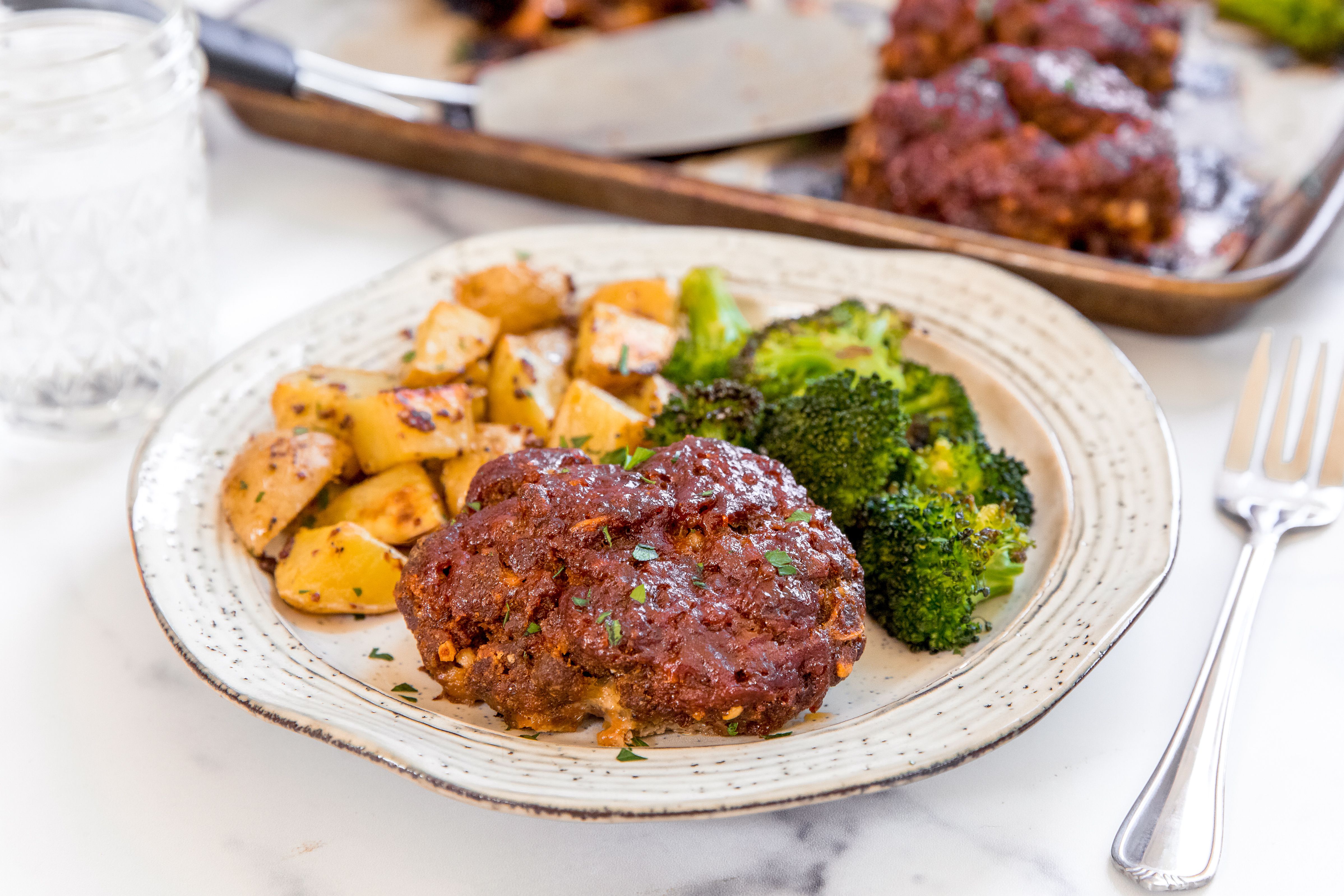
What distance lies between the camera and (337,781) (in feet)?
7.32

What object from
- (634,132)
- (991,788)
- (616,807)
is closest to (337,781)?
(616,807)

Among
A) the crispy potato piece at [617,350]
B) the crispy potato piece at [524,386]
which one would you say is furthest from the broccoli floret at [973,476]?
the crispy potato piece at [524,386]

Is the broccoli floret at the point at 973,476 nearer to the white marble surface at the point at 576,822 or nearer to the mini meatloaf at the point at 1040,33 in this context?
the white marble surface at the point at 576,822

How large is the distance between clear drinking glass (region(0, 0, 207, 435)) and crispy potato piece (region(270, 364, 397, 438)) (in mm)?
796

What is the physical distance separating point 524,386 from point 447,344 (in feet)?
0.72

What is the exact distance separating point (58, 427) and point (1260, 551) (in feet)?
10.5

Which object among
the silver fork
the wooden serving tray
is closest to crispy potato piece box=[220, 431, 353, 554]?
the wooden serving tray

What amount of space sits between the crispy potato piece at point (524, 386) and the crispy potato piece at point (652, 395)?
0.61 feet

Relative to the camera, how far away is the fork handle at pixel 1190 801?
196 centimetres

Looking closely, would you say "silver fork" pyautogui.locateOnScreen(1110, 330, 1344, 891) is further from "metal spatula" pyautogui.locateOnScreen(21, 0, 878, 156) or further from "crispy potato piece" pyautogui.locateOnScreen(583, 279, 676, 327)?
"metal spatula" pyautogui.locateOnScreen(21, 0, 878, 156)

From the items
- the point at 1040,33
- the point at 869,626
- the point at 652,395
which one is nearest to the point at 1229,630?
the point at 869,626

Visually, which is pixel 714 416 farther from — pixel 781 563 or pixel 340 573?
pixel 340 573

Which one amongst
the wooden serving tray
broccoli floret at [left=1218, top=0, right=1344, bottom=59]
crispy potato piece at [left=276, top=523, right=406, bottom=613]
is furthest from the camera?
broccoli floret at [left=1218, top=0, right=1344, bottom=59]

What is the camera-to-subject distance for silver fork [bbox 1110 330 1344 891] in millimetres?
1980
